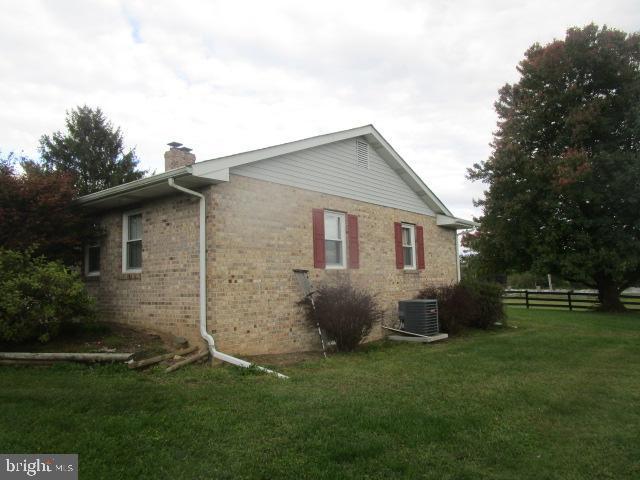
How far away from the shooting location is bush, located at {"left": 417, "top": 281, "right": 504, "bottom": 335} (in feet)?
41.2

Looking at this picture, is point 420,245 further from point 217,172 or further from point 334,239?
point 217,172

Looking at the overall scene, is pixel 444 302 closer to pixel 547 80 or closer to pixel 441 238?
pixel 441 238

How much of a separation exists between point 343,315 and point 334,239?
8.30 ft

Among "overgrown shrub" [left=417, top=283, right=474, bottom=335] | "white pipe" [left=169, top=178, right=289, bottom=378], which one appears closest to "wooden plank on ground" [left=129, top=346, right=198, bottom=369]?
"white pipe" [left=169, top=178, right=289, bottom=378]

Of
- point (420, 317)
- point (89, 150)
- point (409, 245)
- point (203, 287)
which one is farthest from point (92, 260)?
point (89, 150)

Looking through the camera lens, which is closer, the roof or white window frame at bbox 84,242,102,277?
the roof

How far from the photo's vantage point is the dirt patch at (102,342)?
7977 mm

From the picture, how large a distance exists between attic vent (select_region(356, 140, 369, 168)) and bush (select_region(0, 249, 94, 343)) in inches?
286

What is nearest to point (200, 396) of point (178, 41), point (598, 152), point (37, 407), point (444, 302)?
point (37, 407)

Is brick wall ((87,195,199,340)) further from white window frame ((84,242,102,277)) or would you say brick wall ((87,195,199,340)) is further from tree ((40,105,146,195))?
tree ((40,105,146,195))

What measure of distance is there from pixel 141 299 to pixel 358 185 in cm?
595

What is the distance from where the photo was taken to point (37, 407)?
525cm

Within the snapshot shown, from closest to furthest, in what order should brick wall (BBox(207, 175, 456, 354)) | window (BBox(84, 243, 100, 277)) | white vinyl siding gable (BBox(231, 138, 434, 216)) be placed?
brick wall (BBox(207, 175, 456, 354)) < white vinyl siding gable (BBox(231, 138, 434, 216)) < window (BBox(84, 243, 100, 277))
